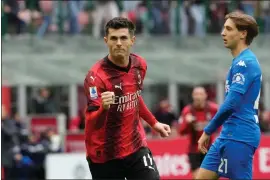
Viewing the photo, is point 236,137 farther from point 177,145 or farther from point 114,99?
point 177,145

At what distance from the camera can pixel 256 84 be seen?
10023 mm

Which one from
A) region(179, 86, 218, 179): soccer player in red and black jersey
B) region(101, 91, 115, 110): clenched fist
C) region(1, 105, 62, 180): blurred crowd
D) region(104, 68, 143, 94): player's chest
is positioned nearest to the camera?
region(101, 91, 115, 110): clenched fist

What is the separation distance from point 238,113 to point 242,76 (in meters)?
0.36

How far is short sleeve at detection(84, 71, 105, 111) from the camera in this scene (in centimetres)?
992

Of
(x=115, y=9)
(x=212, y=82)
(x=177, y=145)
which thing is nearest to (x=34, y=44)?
(x=115, y=9)

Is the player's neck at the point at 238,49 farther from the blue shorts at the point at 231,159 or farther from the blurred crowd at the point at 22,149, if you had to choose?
the blurred crowd at the point at 22,149

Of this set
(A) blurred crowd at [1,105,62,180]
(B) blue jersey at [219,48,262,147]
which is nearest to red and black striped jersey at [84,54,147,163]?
(B) blue jersey at [219,48,262,147]

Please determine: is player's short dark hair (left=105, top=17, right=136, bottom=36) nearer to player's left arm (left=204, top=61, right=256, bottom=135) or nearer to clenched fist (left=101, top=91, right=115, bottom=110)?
clenched fist (left=101, top=91, right=115, bottom=110)

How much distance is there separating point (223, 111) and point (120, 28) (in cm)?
125

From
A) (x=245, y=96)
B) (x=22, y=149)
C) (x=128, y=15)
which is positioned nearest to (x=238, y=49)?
(x=245, y=96)

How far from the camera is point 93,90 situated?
9.96 m

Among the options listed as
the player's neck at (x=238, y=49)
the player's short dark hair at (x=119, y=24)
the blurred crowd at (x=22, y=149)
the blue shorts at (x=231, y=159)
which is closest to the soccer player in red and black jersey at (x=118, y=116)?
the player's short dark hair at (x=119, y=24)

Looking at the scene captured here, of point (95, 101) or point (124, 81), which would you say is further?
point (124, 81)

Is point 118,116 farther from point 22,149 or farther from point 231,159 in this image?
point 22,149
